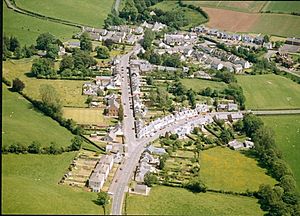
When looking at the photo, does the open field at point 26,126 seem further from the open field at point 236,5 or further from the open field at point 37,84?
the open field at point 236,5

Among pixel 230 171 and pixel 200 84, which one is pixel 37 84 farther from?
pixel 230 171

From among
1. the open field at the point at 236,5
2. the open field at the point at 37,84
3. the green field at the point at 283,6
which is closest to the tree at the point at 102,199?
the open field at the point at 37,84

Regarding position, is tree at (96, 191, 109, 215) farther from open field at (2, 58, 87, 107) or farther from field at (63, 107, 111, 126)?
open field at (2, 58, 87, 107)

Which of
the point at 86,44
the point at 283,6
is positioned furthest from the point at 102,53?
the point at 283,6

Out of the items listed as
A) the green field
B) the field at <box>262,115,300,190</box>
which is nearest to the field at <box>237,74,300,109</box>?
the field at <box>262,115,300,190</box>

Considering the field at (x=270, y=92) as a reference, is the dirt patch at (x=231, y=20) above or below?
above

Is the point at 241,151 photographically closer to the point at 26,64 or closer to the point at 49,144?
the point at 49,144

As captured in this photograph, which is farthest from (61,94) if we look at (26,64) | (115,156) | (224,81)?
(224,81)
